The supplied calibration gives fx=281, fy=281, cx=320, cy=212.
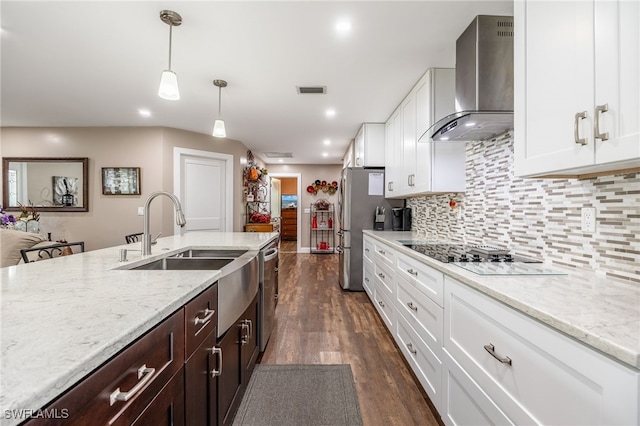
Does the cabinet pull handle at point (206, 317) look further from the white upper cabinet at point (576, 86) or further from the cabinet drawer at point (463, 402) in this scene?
the white upper cabinet at point (576, 86)

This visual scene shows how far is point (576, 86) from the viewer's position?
0.96 metres

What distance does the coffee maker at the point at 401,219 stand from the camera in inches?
145

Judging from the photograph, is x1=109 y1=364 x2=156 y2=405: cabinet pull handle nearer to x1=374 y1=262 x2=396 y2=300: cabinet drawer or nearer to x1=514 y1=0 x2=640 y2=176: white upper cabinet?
x1=514 y1=0 x2=640 y2=176: white upper cabinet

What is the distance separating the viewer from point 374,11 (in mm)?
1746

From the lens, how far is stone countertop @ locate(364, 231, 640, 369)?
649 mm

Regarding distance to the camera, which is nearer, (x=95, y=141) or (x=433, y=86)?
(x=433, y=86)

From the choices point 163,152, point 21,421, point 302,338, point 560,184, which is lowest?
point 302,338

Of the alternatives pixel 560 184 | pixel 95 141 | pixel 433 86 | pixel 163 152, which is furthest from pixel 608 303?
pixel 95 141

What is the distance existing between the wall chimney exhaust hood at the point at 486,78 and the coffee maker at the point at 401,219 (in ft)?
6.31

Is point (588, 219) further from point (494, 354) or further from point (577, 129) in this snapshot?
point (494, 354)

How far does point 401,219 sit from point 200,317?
3.10 m

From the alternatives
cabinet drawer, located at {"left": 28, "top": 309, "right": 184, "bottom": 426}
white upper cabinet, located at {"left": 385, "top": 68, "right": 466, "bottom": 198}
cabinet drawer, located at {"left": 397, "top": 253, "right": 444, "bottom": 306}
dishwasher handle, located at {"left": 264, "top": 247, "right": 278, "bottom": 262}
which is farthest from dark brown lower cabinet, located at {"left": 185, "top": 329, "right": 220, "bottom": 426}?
white upper cabinet, located at {"left": 385, "top": 68, "right": 466, "bottom": 198}

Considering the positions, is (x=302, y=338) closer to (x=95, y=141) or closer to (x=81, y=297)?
(x=81, y=297)

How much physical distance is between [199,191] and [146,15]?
327cm
